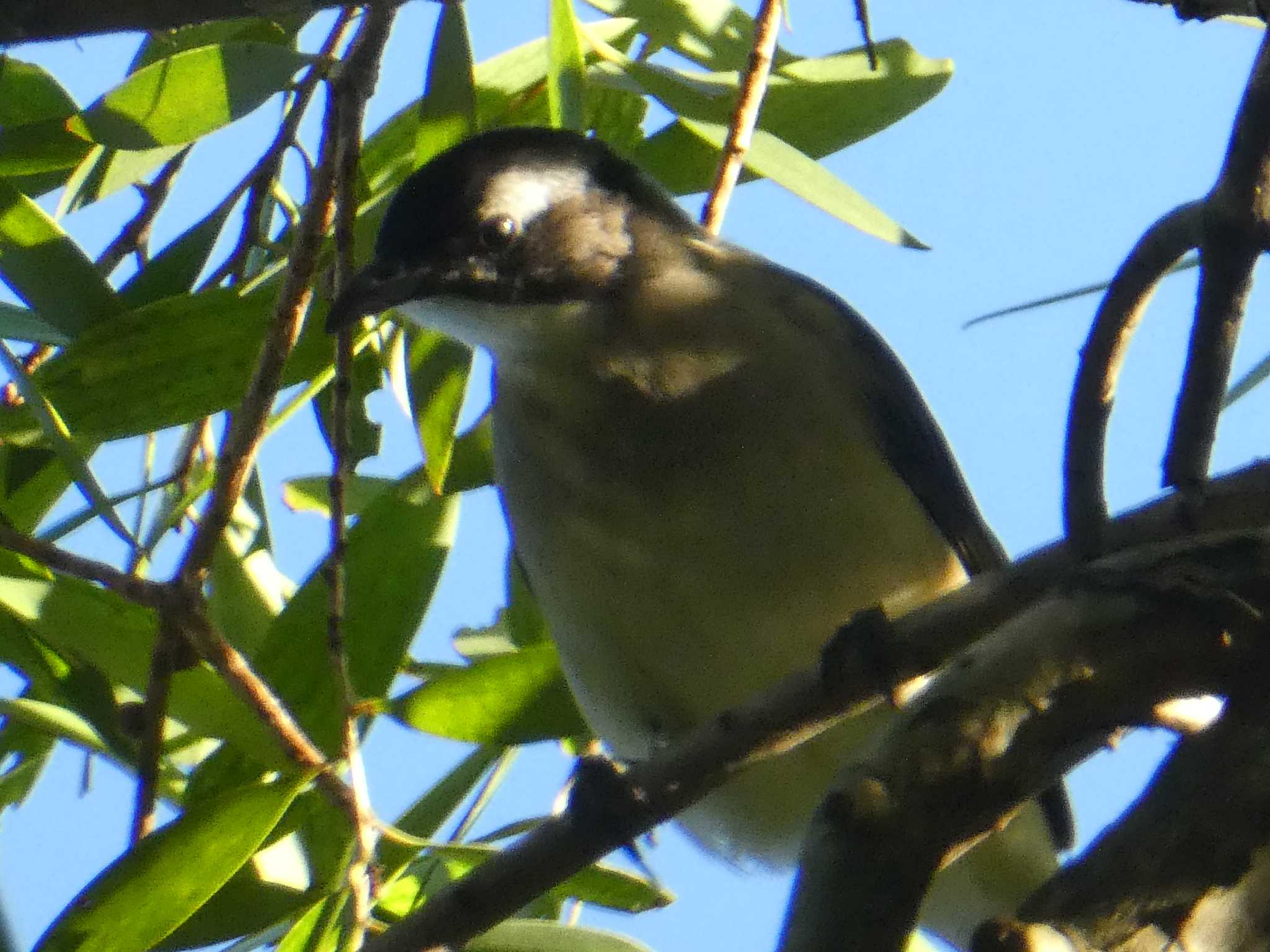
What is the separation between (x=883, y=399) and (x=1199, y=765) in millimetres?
1466

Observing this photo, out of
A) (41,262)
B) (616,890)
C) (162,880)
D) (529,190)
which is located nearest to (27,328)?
(41,262)

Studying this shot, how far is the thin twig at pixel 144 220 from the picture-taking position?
265 centimetres

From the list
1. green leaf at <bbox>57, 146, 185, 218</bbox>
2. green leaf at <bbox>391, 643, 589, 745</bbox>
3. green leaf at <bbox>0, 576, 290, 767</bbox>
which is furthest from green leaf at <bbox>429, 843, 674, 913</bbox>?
green leaf at <bbox>57, 146, 185, 218</bbox>

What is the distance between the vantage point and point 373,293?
2.43 m

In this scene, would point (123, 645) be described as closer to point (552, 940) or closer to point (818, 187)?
point (552, 940)

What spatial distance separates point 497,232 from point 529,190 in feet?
0.30

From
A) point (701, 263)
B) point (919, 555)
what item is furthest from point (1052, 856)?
point (701, 263)

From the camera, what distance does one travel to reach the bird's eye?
2.87 meters

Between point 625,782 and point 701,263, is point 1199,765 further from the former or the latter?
point 701,263

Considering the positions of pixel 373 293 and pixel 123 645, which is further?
pixel 373 293

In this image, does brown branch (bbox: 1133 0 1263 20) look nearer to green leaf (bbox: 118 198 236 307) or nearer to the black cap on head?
the black cap on head

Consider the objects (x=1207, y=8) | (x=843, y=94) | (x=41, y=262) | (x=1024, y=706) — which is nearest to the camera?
(x=1024, y=706)

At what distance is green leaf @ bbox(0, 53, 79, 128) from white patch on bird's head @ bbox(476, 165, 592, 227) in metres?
0.71

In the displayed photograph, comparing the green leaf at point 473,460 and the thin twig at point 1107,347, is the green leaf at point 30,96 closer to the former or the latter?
the green leaf at point 473,460
